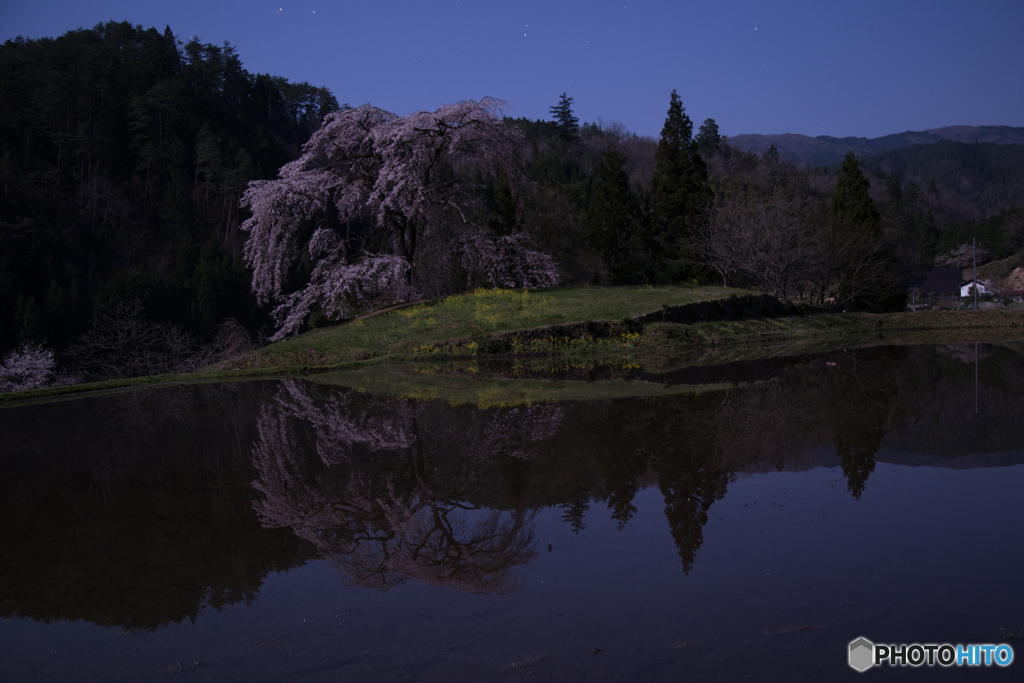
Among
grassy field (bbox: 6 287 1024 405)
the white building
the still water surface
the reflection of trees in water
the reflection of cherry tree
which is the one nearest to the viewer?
the still water surface

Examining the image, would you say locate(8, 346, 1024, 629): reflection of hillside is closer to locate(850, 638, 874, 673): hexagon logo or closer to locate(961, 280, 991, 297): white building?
locate(850, 638, 874, 673): hexagon logo

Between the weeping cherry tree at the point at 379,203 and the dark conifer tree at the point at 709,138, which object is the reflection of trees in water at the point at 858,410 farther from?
the dark conifer tree at the point at 709,138

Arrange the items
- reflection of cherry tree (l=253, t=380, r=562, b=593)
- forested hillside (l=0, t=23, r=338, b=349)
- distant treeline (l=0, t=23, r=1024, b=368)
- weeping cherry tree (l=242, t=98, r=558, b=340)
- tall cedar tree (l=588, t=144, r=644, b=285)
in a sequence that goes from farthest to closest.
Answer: forested hillside (l=0, t=23, r=338, b=349) → tall cedar tree (l=588, t=144, r=644, b=285) → distant treeline (l=0, t=23, r=1024, b=368) → weeping cherry tree (l=242, t=98, r=558, b=340) → reflection of cherry tree (l=253, t=380, r=562, b=593)

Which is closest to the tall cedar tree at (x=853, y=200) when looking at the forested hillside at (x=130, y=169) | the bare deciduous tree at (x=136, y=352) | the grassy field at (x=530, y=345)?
the grassy field at (x=530, y=345)

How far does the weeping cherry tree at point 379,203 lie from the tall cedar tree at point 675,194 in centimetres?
952

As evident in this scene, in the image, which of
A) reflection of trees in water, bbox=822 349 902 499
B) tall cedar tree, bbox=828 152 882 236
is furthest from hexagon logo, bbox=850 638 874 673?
tall cedar tree, bbox=828 152 882 236

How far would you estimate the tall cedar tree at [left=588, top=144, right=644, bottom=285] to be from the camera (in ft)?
100

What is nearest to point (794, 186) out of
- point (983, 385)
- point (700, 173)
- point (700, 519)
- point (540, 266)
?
point (700, 173)

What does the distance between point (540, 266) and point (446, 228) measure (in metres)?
3.41

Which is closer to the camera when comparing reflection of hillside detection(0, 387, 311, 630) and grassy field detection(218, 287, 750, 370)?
reflection of hillside detection(0, 387, 311, 630)

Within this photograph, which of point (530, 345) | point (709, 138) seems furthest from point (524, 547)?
point (709, 138)

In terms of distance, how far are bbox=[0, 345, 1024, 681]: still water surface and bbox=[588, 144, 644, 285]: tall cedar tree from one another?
23.6 metres

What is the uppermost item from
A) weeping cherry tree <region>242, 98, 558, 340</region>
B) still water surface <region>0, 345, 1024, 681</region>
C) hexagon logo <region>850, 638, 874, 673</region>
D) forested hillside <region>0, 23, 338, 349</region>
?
forested hillside <region>0, 23, 338, 349</region>

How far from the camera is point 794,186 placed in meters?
77.0
